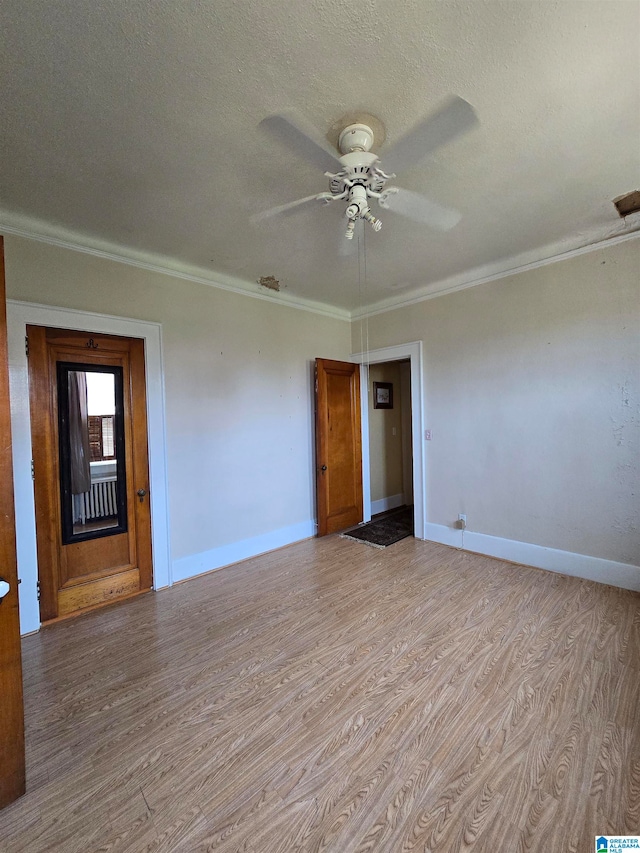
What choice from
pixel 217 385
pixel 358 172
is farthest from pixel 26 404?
pixel 358 172

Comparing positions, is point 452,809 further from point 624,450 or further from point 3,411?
point 624,450

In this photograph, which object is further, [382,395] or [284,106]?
[382,395]

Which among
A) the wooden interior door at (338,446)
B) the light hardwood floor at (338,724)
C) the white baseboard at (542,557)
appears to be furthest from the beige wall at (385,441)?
the light hardwood floor at (338,724)

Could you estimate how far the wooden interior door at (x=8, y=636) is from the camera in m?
1.29

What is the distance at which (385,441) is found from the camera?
17.7ft

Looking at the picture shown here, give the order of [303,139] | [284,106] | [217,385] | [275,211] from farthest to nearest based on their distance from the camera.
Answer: [217,385] < [275,211] < [303,139] < [284,106]

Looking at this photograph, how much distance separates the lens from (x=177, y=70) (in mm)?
1401

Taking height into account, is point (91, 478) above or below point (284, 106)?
below

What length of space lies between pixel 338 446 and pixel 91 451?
2630 millimetres

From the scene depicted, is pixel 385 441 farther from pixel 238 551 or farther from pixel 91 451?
pixel 91 451

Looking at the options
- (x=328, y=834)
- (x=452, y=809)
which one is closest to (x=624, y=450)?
(x=452, y=809)

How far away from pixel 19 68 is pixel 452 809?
329 cm

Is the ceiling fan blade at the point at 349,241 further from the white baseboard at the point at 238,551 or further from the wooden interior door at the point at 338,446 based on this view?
the white baseboard at the point at 238,551

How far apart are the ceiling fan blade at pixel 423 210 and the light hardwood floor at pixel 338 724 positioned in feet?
8.95
